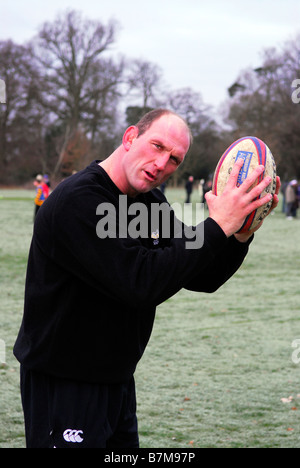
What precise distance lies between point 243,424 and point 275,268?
31.1 ft

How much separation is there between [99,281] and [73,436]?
720 millimetres

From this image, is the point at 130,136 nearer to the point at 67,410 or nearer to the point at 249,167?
the point at 249,167

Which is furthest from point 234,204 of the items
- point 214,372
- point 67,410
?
point 214,372

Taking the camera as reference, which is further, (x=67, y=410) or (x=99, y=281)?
(x=67, y=410)

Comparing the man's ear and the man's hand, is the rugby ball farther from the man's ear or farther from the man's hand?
the man's ear

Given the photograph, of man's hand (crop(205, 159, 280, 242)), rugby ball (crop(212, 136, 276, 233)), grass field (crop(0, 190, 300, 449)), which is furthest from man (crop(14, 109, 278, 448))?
grass field (crop(0, 190, 300, 449))

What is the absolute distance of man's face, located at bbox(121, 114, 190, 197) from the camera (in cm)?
254

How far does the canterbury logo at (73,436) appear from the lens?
2.61m

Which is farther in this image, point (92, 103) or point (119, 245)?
point (92, 103)

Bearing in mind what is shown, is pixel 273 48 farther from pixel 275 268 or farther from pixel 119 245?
Result: pixel 119 245

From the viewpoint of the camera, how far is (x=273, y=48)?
51.8 metres

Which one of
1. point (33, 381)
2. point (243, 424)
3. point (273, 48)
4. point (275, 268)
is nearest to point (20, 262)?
point (275, 268)

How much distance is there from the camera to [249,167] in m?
2.80

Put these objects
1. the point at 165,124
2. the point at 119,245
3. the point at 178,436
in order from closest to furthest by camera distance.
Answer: the point at 119,245, the point at 165,124, the point at 178,436
